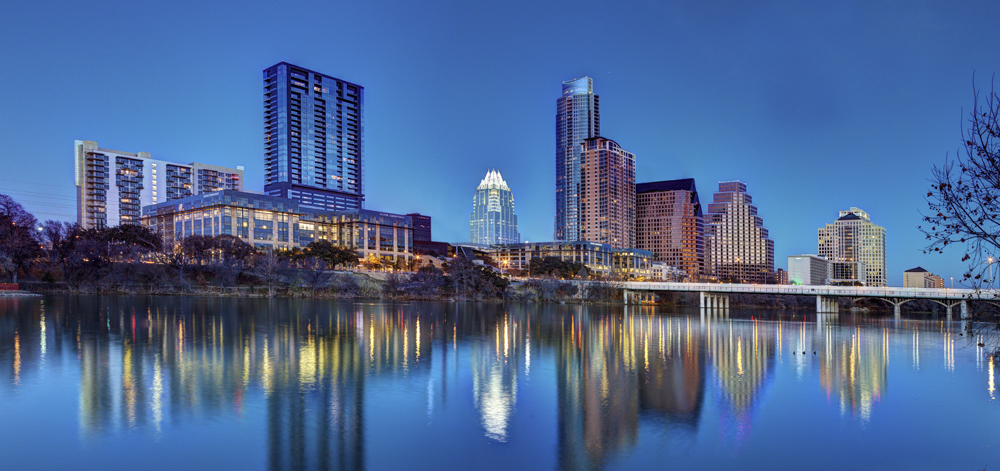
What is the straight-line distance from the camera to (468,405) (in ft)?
66.4

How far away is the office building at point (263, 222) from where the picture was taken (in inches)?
6752

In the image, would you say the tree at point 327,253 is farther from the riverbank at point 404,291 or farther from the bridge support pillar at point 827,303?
the bridge support pillar at point 827,303

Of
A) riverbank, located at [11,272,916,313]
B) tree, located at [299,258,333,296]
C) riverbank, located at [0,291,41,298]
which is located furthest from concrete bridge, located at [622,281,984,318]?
riverbank, located at [0,291,41,298]

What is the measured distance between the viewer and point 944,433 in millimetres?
18828

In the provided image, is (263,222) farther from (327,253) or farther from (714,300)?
(714,300)

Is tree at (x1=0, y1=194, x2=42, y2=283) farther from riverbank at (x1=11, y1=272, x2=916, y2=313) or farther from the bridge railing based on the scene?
the bridge railing

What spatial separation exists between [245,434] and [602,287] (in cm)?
10909

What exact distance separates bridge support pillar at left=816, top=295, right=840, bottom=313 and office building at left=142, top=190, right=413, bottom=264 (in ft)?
420

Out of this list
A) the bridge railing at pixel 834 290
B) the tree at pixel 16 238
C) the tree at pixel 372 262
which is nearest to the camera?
the tree at pixel 16 238

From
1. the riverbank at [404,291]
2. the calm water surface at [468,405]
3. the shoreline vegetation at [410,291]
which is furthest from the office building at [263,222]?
the calm water surface at [468,405]

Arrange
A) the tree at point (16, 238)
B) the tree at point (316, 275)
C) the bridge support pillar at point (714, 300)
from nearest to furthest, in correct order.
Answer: the tree at point (16, 238)
the tree at point (316, 275)
the bridge support pillar at point (714, 300)

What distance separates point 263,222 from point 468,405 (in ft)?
571

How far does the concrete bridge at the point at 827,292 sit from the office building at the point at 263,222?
97720 mm

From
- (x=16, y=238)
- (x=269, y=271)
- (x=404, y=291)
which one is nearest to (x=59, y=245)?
(x=16, y=238)
